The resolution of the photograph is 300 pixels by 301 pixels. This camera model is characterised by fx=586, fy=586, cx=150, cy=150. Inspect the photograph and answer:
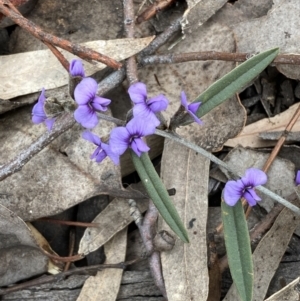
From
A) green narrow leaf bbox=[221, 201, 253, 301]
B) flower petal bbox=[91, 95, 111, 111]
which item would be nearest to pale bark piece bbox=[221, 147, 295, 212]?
green narrow leaf bbox=[221, 201, 253, 301]

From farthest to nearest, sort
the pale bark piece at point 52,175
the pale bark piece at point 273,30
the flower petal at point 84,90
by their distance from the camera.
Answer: the pale bark piece at point 273,30 < the pale bark piece at point 52,175 < the flower petal at point 84,90

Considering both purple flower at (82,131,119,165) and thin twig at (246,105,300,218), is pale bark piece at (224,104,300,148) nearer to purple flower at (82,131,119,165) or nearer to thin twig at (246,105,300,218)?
thin twig at (246,105,300,218)

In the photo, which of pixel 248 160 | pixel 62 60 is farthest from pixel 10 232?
pixel 248 160

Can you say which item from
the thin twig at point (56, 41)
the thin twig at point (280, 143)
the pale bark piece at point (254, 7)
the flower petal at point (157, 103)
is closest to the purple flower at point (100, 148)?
the flower petal at point (157, 103)

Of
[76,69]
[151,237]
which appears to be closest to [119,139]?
[76,69]

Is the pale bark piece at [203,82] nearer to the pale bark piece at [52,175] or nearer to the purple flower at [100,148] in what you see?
the pale bark piece at [52,175]

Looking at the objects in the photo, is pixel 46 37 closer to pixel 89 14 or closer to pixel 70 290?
pixel 89 14
